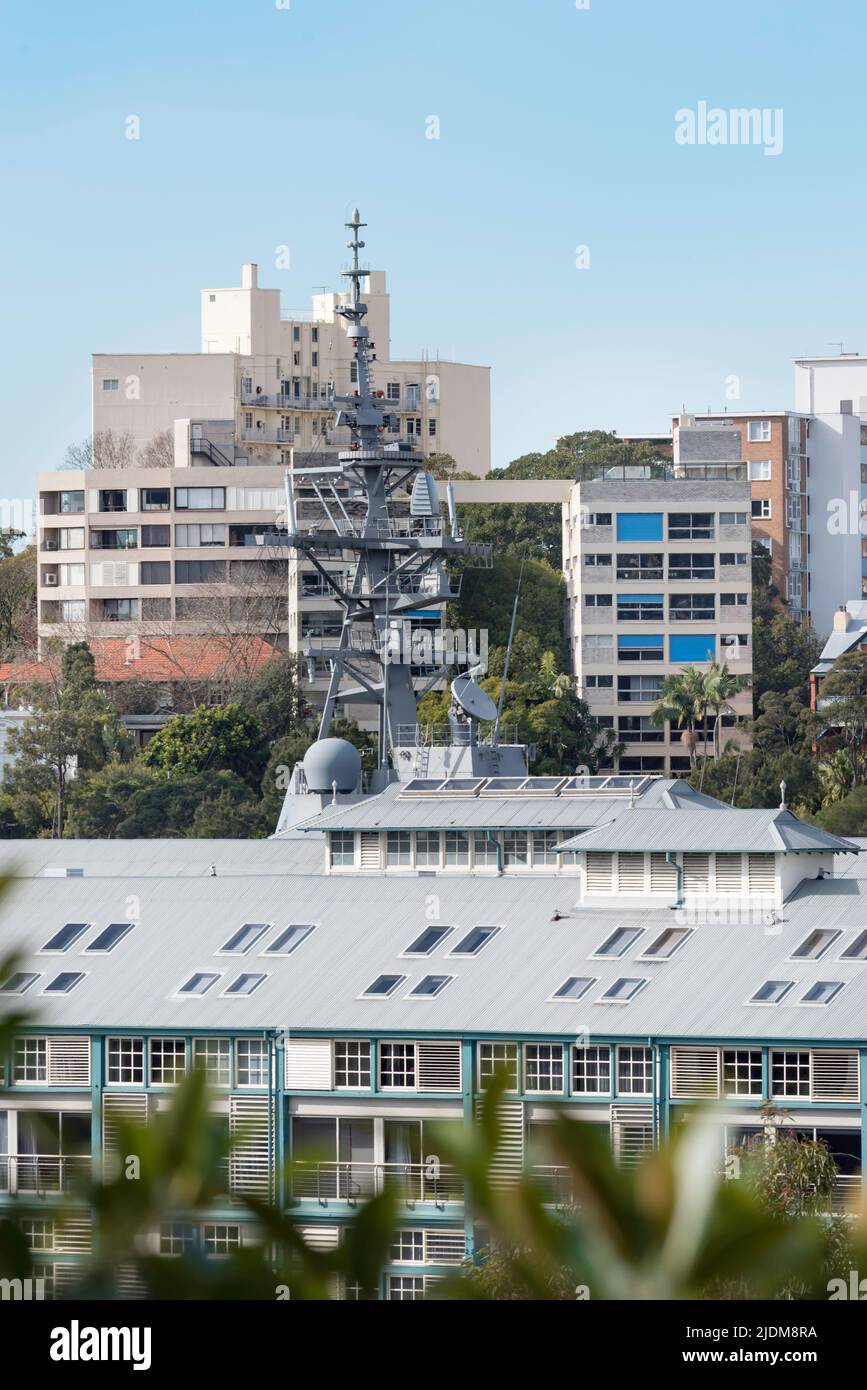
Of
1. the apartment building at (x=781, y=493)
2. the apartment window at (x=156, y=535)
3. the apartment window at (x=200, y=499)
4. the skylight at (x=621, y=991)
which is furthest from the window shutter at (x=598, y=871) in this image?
the apartment building at (x=781, y=493)

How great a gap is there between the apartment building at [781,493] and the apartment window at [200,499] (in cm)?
2844

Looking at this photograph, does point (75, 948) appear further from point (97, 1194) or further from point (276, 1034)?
point (97, 1194)

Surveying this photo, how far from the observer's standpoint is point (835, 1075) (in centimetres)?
3431

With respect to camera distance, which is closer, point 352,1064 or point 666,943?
point 352,1064

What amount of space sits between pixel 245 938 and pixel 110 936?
2.76 m

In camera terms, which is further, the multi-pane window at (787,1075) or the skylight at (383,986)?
the skylight at (383,986)

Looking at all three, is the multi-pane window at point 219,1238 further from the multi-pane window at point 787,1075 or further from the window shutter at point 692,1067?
the window shutter at point 692,1067

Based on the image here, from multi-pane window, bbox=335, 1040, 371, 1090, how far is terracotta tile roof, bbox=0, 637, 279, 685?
64.3 m

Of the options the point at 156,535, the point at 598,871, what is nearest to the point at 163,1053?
the point at 598,871

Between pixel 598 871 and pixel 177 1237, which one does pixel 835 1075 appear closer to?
pixel 598 871

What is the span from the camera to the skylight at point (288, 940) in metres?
43.0

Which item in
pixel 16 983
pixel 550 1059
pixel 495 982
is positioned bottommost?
pixel 550 1059

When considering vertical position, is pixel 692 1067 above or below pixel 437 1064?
above

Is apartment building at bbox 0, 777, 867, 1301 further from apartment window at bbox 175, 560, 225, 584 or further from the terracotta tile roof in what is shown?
apartment window at bbox 175, 560, 225, 584
